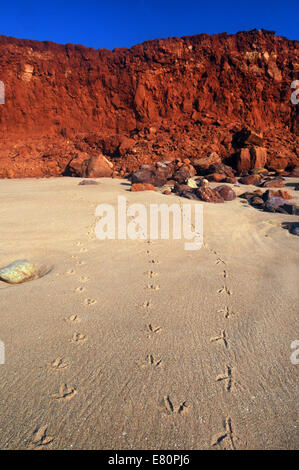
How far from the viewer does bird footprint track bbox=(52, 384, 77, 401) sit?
1.39 m

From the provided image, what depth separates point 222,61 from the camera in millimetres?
13602

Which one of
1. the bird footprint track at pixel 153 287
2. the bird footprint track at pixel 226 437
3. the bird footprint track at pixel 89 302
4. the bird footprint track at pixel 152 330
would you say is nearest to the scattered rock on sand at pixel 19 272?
the bird footprint track at pixel 89 302

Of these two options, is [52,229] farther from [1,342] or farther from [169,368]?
[169,368]

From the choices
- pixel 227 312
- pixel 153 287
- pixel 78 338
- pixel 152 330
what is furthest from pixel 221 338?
pixel 78 338

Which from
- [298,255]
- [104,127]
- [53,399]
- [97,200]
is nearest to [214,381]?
[53,399]

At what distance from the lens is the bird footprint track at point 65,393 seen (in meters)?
1.39

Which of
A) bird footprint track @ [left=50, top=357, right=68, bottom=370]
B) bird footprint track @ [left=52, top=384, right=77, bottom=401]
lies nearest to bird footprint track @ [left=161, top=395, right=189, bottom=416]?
bird footprint track @ [left=52, top=384, right=77, bottom=401]

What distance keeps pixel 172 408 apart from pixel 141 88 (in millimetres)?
15405

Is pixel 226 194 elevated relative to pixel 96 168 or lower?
lower

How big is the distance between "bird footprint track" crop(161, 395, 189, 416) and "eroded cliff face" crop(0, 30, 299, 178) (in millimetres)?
13050

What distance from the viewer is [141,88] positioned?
548 inches

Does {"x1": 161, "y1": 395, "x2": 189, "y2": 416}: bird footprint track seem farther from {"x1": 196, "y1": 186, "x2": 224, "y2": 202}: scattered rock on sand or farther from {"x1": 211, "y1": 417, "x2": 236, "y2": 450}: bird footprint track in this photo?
{"x1": 196, "y1": 186, "x2": 224, "y2": 202}: scattered rock on sand

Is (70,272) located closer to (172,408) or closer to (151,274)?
(151,274)

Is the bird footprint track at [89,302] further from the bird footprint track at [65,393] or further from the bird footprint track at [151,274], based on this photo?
the bird footprint track at [65,393]
